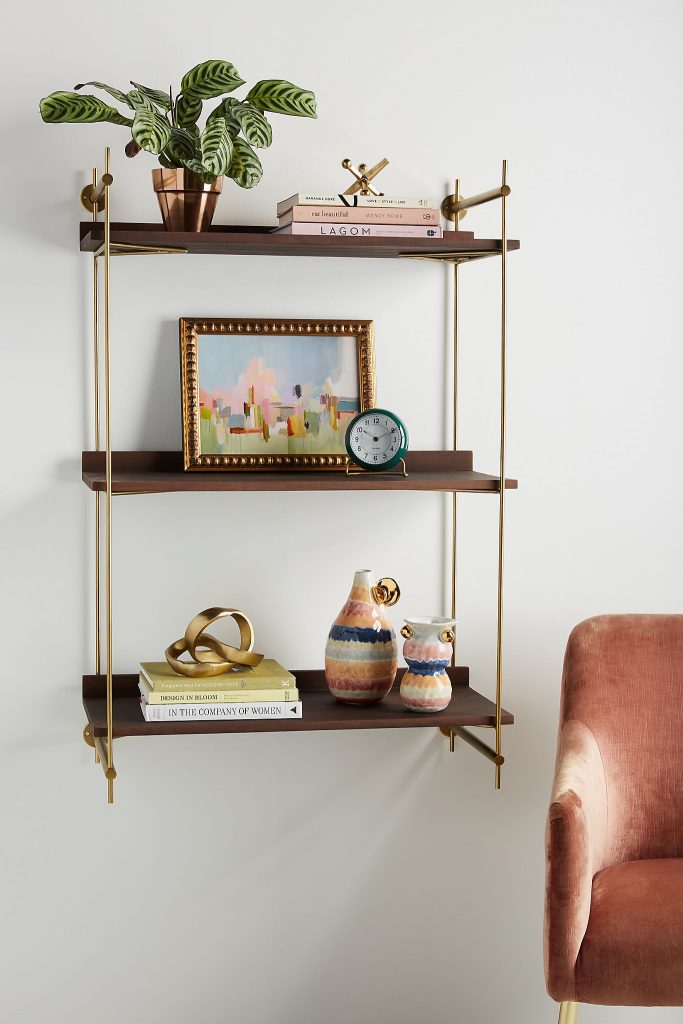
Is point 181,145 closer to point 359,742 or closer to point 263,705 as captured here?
point 263,705

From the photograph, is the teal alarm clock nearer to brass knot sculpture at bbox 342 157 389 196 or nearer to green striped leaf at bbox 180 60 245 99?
brass knot sculpture at bbox 342 157 389 196

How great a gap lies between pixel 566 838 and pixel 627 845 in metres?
Answer: 0.36

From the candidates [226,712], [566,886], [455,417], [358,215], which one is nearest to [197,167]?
[358,215]

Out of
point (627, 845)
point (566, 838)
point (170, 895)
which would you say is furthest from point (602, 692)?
point (170, 895)

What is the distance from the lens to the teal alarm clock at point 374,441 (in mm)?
2115

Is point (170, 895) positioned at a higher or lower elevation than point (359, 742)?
lower

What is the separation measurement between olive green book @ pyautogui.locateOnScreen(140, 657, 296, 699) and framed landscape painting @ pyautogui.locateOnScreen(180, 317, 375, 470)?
1.28 ft

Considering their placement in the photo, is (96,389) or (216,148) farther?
(96,389)

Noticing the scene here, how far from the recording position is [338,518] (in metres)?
2.35

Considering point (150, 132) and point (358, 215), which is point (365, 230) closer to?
point (358, 215)

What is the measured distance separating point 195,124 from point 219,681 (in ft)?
3.27

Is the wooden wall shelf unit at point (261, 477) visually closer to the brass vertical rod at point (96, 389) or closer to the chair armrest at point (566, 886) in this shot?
the brass vertical rod at point (96, 389)

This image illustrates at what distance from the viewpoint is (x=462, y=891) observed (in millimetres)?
2449

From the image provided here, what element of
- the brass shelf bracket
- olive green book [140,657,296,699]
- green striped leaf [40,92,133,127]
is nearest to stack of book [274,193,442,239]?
green striped leaf [40,92,133,127]
